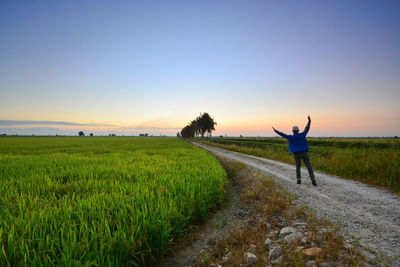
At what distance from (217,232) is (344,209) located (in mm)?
3470

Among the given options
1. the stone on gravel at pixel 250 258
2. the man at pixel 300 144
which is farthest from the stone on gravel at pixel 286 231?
the man at pixel 300 144

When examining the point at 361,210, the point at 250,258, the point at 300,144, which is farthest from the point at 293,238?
the point at 300,144

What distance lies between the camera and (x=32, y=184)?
205 inches

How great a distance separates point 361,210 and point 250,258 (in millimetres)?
3749

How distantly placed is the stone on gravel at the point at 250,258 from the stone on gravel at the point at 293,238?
2.65 ft

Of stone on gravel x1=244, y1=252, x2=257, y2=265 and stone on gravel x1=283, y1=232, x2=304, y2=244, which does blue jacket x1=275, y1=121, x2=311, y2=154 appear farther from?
stone on gravel x1=244, y1=252, x2=257, y2=265

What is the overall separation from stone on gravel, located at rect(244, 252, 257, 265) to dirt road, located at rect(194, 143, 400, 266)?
6.24ft

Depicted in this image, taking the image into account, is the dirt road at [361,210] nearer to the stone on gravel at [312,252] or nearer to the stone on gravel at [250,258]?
the stone on gravel at [312,252]

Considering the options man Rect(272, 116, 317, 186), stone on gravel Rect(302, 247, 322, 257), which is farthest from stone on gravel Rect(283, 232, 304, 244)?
man Rect(272, 116, 317, 186)

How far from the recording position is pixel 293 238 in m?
3.20

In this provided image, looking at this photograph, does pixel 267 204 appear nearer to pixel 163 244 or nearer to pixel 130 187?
pixel 163 244

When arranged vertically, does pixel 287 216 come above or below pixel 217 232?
above

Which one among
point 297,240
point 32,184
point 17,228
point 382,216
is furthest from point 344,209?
point 32,184

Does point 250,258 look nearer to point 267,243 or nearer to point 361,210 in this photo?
point 267,243
